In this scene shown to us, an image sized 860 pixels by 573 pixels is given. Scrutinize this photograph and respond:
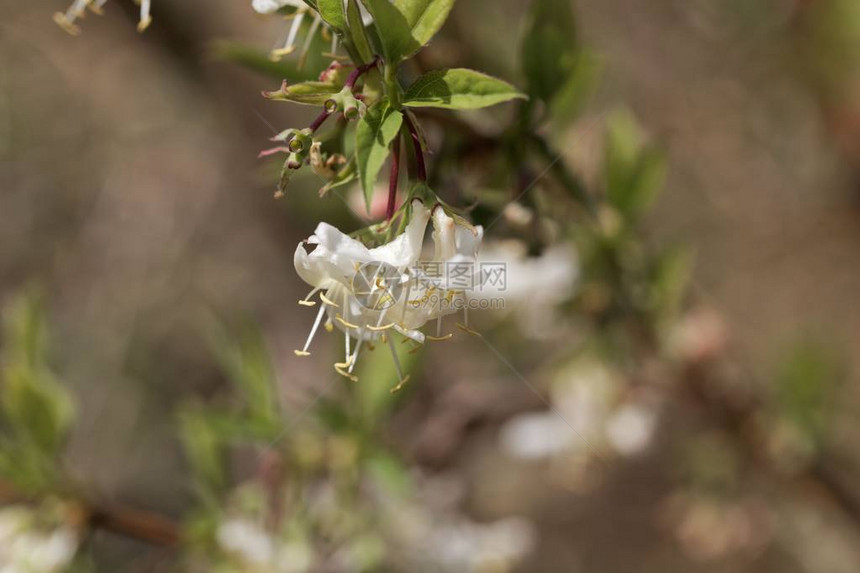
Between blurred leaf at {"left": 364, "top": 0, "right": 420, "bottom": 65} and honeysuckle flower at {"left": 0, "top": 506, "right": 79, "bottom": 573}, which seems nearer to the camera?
blurred leaf at {"left": 364, "top": 0, "right": 420, "bottom": 65}

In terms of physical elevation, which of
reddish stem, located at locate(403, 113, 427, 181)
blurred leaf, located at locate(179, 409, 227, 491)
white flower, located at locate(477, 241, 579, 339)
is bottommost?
blurred leaf, located at locate(179, 409, 227, 491)

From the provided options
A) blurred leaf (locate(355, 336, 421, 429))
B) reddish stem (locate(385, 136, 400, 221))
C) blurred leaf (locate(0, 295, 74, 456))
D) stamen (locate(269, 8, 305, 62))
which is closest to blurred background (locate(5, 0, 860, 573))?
blurred leaf (locate(355, 336, 421, 429))

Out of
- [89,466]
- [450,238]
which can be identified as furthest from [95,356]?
[450,238]

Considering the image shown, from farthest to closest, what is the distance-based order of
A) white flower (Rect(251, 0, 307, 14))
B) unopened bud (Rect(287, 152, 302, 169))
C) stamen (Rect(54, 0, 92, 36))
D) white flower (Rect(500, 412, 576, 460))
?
white flower (Rect(500, 412, 576, 460)) < stamen (Rect(54, 0, 92, 36)) < white flower (Rect(251, 0, 307, 14)) < unopened bud (Rect(287, 152, 302, 169))

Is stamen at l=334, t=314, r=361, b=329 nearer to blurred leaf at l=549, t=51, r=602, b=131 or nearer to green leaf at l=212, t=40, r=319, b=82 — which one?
green leaf at l=212, t=40, r=319, b=82

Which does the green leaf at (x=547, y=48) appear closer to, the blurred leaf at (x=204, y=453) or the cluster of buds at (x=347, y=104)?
the cluster of buds at (x=347, y=104)

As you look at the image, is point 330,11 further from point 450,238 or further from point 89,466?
point 89,466

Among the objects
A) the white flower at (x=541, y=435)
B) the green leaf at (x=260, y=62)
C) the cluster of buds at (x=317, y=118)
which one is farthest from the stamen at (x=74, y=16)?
the white flower at (x=541, y=435)

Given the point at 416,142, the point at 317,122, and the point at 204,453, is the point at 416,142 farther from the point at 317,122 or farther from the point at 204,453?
the point at 204,453
